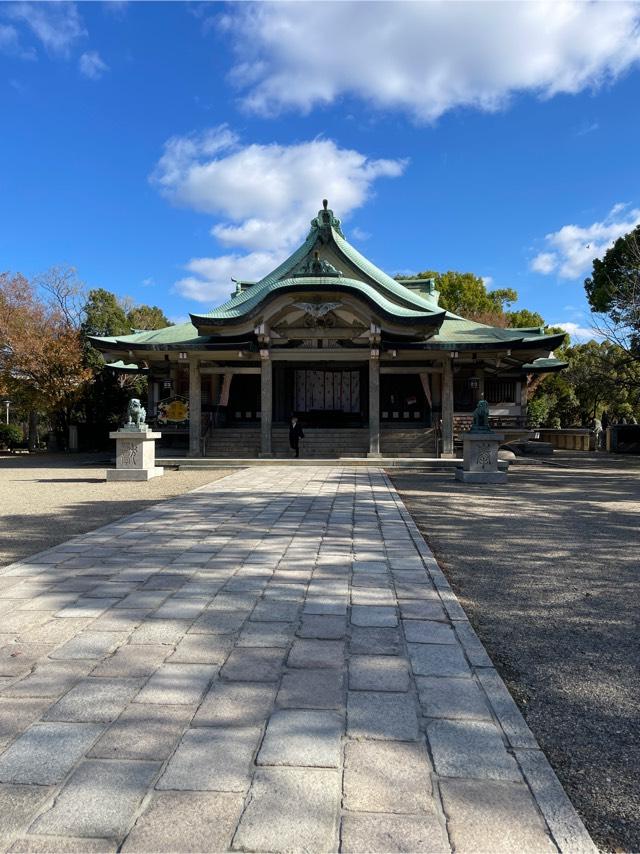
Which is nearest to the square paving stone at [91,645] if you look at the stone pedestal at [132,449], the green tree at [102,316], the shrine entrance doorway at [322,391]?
the stone pedestal at [132,449]

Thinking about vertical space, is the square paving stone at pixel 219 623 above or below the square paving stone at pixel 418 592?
above

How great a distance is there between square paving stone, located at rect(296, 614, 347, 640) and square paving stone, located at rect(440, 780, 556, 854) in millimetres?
1384

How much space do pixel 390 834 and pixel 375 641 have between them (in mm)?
1489

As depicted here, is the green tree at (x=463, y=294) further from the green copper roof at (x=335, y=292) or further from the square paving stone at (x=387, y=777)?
the square paving stone at (x=387, y=777)

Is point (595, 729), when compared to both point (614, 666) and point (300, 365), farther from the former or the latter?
point (300, 365)

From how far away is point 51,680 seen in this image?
8.72 feet

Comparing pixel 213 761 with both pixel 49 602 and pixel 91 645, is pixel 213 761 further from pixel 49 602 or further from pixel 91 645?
pixel 49 602

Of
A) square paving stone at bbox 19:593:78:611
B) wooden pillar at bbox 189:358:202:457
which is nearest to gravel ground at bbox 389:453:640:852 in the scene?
square paving stone at bbox 19:593:78:611

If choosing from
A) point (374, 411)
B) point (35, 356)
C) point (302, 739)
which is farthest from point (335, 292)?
point (302, 739)

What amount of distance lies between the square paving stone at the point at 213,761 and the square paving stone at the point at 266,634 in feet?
2.90

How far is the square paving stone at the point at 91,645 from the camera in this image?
2957 millimetres

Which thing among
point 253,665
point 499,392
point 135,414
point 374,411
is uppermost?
point 499,392

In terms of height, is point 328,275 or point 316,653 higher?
point 328,275

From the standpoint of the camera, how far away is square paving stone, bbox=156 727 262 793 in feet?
6.09
